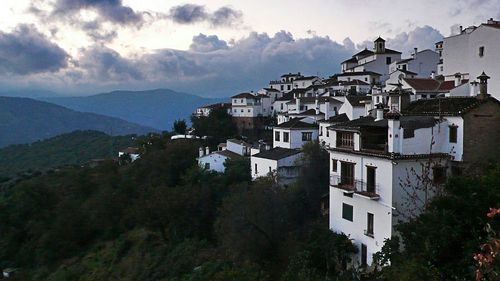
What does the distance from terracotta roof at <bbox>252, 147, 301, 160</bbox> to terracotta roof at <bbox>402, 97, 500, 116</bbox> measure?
1256 centimetres

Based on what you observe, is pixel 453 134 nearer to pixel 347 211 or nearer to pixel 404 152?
pixel 404 152

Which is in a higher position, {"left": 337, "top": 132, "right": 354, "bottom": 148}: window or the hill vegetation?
{"left": 337, "top": 132, "right": 354, "bottom": 148}: window

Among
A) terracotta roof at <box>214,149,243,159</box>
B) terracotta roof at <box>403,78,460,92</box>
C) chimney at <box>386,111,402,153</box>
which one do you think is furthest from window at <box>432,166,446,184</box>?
terracotta roof at <box>214,149,243,159</box>

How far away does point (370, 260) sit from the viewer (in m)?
22.0

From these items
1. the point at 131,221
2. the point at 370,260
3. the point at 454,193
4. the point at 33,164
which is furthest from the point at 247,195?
the point at 33,164

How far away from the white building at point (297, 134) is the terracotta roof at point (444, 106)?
51.5 ft

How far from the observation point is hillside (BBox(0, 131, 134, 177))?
96812 mm

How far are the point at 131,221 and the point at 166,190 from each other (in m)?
7.62

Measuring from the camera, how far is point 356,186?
2272cm

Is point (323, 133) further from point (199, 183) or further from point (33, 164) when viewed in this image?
point (33, 164)

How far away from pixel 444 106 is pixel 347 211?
21.7ft

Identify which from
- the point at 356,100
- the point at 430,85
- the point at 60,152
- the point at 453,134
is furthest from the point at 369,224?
the point at 60,152

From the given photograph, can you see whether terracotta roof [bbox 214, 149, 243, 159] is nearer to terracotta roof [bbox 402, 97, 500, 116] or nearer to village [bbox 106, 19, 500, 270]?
village [bbox 106, 19, 500, 270]

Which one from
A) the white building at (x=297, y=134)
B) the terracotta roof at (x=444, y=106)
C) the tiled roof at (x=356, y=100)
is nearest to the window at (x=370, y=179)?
the terracotta roof at (x=444, y=106)
